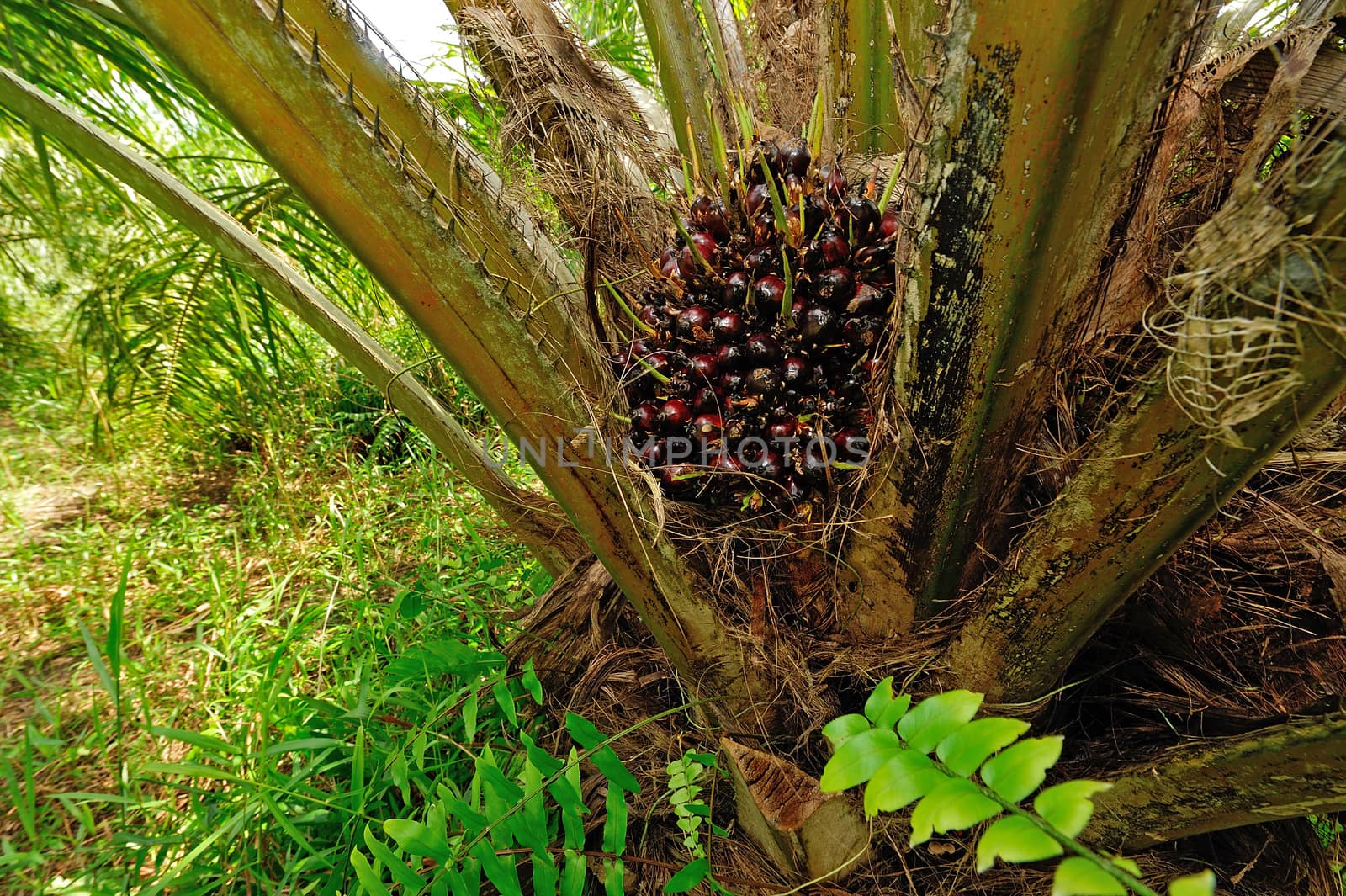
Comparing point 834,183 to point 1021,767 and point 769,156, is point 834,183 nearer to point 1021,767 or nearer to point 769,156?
point 769,156

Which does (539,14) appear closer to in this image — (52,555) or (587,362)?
(587,362)

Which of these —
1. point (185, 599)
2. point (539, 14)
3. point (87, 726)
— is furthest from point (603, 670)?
point (185, 599)

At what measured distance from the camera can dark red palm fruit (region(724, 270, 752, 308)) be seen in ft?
2.99

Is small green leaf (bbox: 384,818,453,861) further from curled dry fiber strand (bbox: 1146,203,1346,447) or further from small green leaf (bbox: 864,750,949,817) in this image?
curled dry fiber strand (bbox: 1146,203,1346,447)

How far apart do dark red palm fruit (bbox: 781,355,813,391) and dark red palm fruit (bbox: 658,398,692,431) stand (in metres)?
0.14

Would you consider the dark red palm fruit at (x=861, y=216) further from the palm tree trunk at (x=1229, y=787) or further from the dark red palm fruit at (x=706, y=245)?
the palm tree trunk at (x=1229, y=787)

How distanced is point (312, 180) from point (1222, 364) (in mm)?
789

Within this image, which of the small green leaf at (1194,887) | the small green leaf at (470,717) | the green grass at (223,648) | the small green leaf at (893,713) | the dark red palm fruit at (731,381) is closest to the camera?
the small green leaf at (1194,887)

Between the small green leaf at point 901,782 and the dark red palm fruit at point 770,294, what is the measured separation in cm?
57

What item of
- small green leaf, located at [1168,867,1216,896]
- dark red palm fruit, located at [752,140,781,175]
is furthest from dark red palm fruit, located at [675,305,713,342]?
small green leaf, located at [1168,867,1216,896]

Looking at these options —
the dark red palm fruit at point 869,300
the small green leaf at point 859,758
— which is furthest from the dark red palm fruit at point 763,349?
the small green leaf at point 859,758

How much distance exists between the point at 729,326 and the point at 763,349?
6cm

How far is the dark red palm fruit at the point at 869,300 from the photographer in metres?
0.85

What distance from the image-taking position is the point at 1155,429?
0.52 meters
